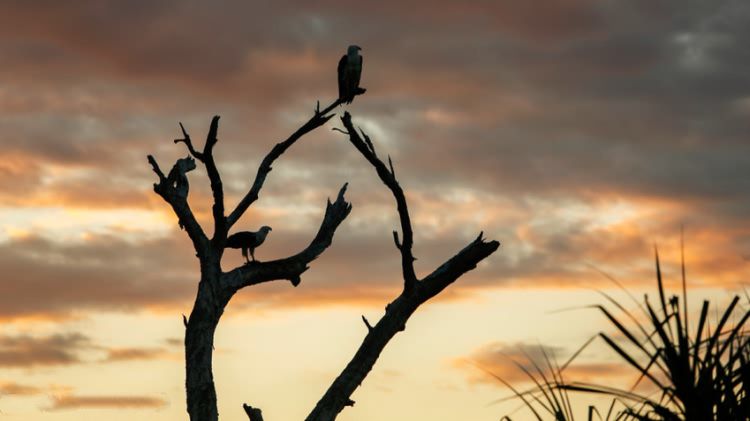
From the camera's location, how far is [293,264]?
15.1 metres

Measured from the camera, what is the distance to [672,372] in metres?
5.70

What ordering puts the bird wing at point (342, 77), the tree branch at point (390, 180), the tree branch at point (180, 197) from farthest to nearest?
the bird wing at point (342, 77), the tree branch at point (180, 197), the tree branch at point (390, 180)

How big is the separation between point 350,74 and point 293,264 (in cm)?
374

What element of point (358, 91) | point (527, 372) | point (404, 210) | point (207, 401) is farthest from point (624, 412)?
point (358, 91)

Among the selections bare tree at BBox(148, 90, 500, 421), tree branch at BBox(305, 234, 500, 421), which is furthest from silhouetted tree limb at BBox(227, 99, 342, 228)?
tree branch at BBox(305, 234, 500, 421)

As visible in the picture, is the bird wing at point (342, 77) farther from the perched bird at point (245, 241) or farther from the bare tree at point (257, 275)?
the perched bird at point (245, 241)

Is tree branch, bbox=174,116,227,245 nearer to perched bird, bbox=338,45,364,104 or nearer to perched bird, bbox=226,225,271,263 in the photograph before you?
perched bird, bbox=226,225,271,263

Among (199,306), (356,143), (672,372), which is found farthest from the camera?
(199,306)

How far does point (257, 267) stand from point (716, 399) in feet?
31.9

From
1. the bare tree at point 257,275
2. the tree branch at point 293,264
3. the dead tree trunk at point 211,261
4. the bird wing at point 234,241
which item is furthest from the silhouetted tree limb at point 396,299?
the bird wing at point 234,241

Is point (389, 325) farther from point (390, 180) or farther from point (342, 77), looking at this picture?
point (342, 77)

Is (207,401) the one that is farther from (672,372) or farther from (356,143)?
(672,372)

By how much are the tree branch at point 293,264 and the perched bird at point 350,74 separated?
4.96 feet

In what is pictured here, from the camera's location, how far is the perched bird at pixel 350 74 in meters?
16.2
